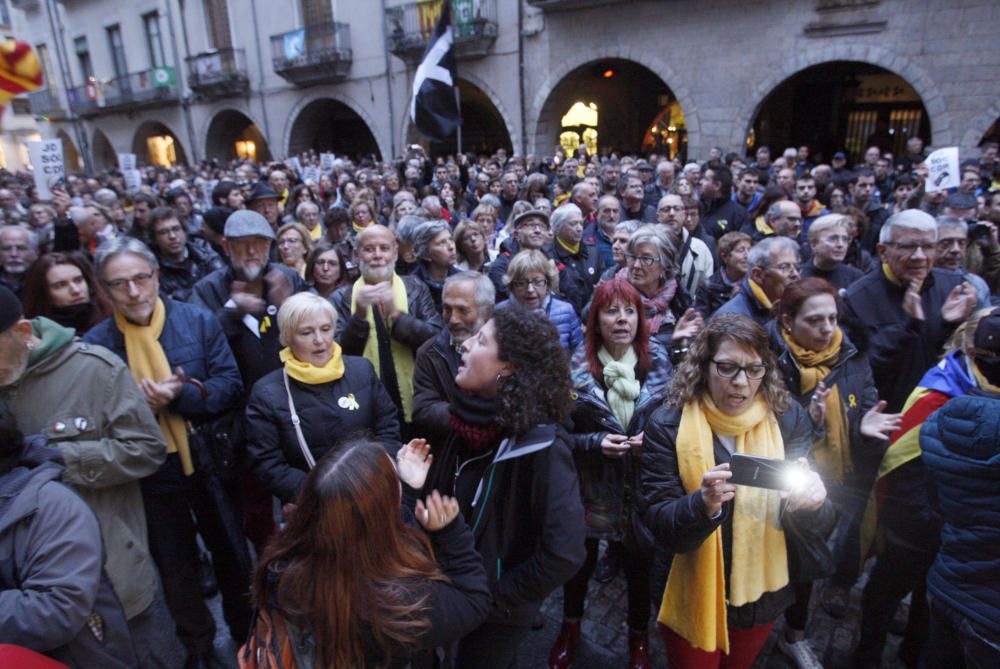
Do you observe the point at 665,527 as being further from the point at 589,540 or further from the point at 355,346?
the point at 355,346

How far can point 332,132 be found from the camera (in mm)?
24109

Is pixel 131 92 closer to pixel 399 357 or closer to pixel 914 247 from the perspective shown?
pixel 399 357

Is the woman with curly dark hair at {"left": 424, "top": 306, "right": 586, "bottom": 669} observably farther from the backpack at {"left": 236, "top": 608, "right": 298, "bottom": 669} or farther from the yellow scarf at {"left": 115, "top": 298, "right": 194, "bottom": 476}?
the yellow scarf at {"left": 115, "top": 298, "right": 194, "bottom": 476}

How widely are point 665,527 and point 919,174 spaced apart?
758 cm

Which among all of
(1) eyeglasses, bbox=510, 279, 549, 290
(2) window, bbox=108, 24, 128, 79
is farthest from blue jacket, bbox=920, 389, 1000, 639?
(2) window, bbox=108, 24, 128, 79

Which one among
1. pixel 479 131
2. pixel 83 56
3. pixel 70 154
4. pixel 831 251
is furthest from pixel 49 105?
pixel 831 251

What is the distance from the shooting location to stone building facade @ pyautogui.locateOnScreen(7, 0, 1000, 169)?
11250 millimetres

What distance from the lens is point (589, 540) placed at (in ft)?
9.86

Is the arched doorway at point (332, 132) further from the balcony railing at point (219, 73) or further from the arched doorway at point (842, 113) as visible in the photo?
the arched doorway at point (842, 113)

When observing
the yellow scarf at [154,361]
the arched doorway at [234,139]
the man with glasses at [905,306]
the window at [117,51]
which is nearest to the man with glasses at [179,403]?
the yellow scarf at [154,361]

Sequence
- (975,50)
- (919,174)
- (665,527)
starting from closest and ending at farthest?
(665,527) → (919,174) → (975,50)

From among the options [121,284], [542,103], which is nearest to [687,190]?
[121,284]

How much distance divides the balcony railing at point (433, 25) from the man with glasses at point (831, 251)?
1398cm

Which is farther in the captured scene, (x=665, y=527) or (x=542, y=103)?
(x=542, y=103)
